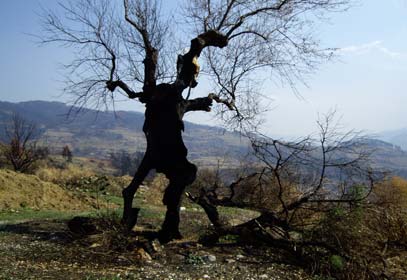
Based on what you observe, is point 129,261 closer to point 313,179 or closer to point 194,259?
point 194,259

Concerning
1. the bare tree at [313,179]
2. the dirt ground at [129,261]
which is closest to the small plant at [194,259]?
the dirt ground at [129,261]

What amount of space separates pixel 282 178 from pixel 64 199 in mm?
15165

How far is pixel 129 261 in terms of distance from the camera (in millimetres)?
7215

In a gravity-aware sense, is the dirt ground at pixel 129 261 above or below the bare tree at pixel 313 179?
below

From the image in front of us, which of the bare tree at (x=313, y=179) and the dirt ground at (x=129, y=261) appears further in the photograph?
the bare tree at (x=313, y=179)

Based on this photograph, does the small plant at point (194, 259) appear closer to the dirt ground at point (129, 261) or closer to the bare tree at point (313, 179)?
the dirt ground at point (129, 261)

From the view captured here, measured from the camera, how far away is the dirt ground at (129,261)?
21.5 feet

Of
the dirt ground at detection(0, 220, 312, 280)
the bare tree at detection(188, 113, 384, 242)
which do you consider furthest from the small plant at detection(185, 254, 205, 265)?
the bare tree at detection(188, 113, 384, 242)

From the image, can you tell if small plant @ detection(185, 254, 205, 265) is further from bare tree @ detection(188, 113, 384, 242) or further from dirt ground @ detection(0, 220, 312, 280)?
bare tree @ detection(188, 113, 384, 242)

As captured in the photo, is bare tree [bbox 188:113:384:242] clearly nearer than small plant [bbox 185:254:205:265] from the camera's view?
No

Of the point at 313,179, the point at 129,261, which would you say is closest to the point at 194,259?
the point at 129,261

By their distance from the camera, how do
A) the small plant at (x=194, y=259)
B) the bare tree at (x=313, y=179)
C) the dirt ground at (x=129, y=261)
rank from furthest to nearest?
the bare tree at (x=313, y=179), the small plant at (x=194, y=259), the dirt ground at (x=129, y=261)

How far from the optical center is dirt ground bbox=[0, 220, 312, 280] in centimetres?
656

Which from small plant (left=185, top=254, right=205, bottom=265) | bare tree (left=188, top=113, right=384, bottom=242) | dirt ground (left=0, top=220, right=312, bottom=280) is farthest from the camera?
bare tree (left=188, top=113, right=384, bottom=242)
